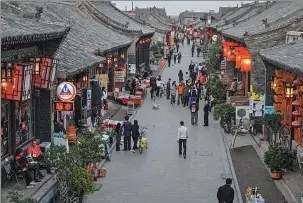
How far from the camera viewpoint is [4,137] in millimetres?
15625

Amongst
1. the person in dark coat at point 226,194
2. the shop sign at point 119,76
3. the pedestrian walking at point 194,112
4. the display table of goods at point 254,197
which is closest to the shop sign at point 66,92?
the person in dark coat at point 226,194

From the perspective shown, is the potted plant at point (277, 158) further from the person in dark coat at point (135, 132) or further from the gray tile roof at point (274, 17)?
the gray tile roof at point (274, 17)

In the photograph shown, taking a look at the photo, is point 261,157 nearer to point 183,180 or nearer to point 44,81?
point 183,180

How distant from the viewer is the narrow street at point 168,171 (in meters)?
17.0

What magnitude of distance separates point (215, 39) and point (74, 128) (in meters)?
39.9

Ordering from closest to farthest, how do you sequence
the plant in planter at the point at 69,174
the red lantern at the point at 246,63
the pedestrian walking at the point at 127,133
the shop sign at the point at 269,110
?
the plant in planter at the point at 69,174 → the shop sign at the point at 269,110 → the pedestrian walking at the point at 127,133 → the red lantern at the point at 246,63

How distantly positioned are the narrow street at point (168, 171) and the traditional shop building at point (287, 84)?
2866mm

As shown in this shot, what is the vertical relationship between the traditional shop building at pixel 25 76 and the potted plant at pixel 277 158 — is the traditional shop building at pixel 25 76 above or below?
above

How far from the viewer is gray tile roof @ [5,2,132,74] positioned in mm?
22766

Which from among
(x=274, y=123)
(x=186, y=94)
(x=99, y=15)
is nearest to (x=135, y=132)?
(x=274, y=123)

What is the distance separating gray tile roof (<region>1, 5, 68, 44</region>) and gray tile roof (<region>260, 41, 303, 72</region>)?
23.2 ft

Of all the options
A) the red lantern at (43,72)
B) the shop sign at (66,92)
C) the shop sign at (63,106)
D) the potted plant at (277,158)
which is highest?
the red lantern at (43,72)

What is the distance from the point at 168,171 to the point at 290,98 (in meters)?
5.80

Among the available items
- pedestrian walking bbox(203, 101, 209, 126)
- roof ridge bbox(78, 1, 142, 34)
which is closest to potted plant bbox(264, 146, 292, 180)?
pedestrian walking bbox(203, 101, 209, 126)
